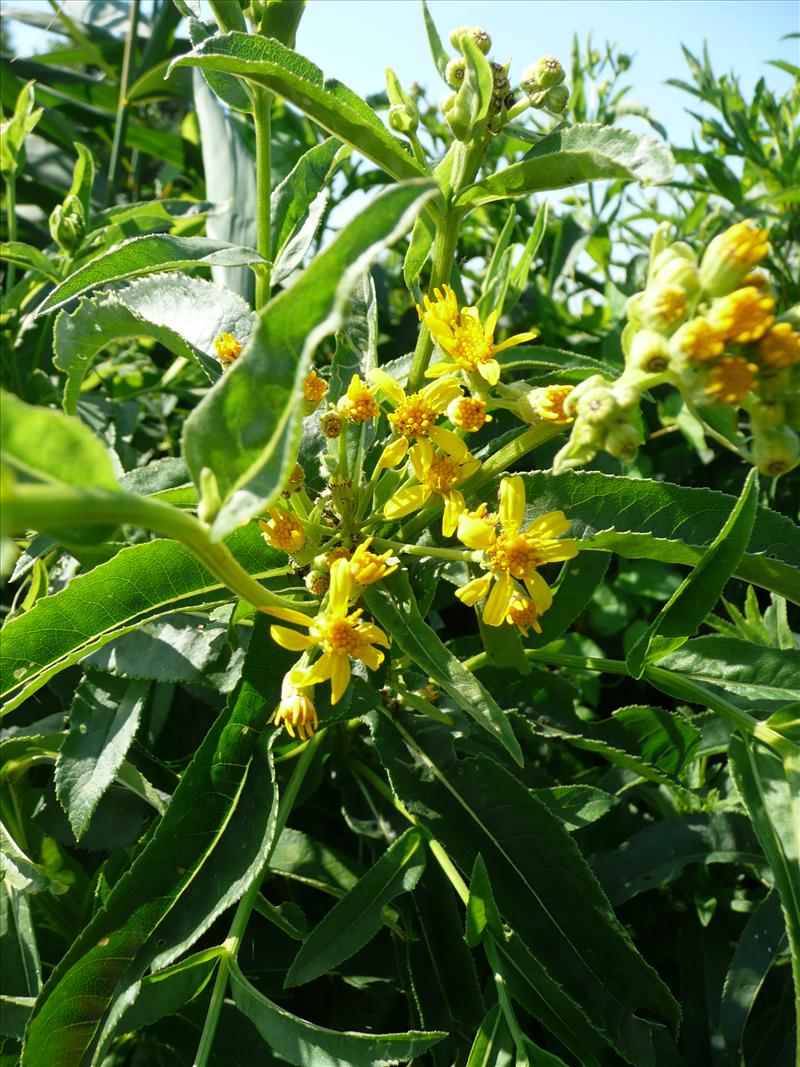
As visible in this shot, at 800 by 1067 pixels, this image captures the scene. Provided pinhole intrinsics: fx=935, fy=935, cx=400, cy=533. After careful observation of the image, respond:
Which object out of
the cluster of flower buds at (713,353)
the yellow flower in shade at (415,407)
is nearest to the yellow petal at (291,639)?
the yellow flower in shade at (415,407)

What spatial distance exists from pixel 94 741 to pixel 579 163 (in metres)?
0.95

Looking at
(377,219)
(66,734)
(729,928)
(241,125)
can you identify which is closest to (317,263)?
(377,219)

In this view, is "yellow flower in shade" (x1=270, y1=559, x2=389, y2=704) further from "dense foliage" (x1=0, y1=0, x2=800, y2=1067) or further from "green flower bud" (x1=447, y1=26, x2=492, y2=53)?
"green flower bud" (x1=447, y1=26, x2=492, y2=53)

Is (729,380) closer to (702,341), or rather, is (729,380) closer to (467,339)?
(702,341)

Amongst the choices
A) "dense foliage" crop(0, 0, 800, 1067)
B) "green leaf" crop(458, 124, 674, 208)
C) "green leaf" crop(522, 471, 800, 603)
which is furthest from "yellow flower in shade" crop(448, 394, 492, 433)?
"green leaf" crop(458, 124, 674, 208)

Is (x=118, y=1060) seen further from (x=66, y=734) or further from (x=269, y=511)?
(x=269, y=511)

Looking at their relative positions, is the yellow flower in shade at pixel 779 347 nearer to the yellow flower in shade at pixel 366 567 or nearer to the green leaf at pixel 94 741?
the yellow flower in shade at pixel 366 567

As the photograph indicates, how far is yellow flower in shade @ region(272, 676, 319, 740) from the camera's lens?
3.35ft

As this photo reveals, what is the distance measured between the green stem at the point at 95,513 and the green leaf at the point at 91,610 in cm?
35

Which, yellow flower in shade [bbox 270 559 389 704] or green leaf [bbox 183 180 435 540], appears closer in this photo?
green leaf [bbox 183 180 435 540]

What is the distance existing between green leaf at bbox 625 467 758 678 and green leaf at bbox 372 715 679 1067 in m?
0.24

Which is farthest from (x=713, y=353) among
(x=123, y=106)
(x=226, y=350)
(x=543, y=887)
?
(x=123, y=106)

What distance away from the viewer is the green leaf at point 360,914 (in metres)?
1.14

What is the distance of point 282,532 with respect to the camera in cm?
105
